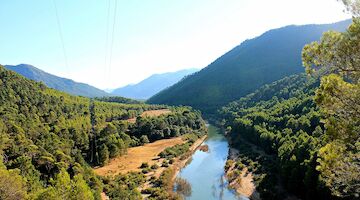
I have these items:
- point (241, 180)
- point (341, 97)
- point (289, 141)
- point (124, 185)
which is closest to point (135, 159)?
point (124, 185)

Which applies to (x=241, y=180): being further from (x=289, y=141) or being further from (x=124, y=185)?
(x=124, y=185)

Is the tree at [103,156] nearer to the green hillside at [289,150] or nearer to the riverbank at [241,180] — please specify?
the riverbank at [241,180]

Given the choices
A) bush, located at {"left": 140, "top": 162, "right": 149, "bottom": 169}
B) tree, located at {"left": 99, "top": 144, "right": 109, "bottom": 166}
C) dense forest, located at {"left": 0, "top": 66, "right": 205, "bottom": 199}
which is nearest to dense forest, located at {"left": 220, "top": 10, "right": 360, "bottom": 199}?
bush, located at {"left": 140, "top": 162, "right": 149, "bottom": 169}

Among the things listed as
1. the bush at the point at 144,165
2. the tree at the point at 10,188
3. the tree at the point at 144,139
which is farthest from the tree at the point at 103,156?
the tree at the point at 10,188

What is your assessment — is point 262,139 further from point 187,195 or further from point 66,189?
point 66,189

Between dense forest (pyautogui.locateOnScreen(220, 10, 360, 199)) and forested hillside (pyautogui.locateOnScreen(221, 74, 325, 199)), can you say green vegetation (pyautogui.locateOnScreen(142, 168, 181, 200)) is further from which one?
forested hillside (pyautogui.locateOnScreen(221, 74, 325, 199))

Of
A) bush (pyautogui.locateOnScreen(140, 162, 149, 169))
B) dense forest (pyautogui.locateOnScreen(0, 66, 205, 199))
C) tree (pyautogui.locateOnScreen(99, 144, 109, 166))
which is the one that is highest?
dense forest (pyautogui.locateOnScreen(0, 66, 205, 199))
